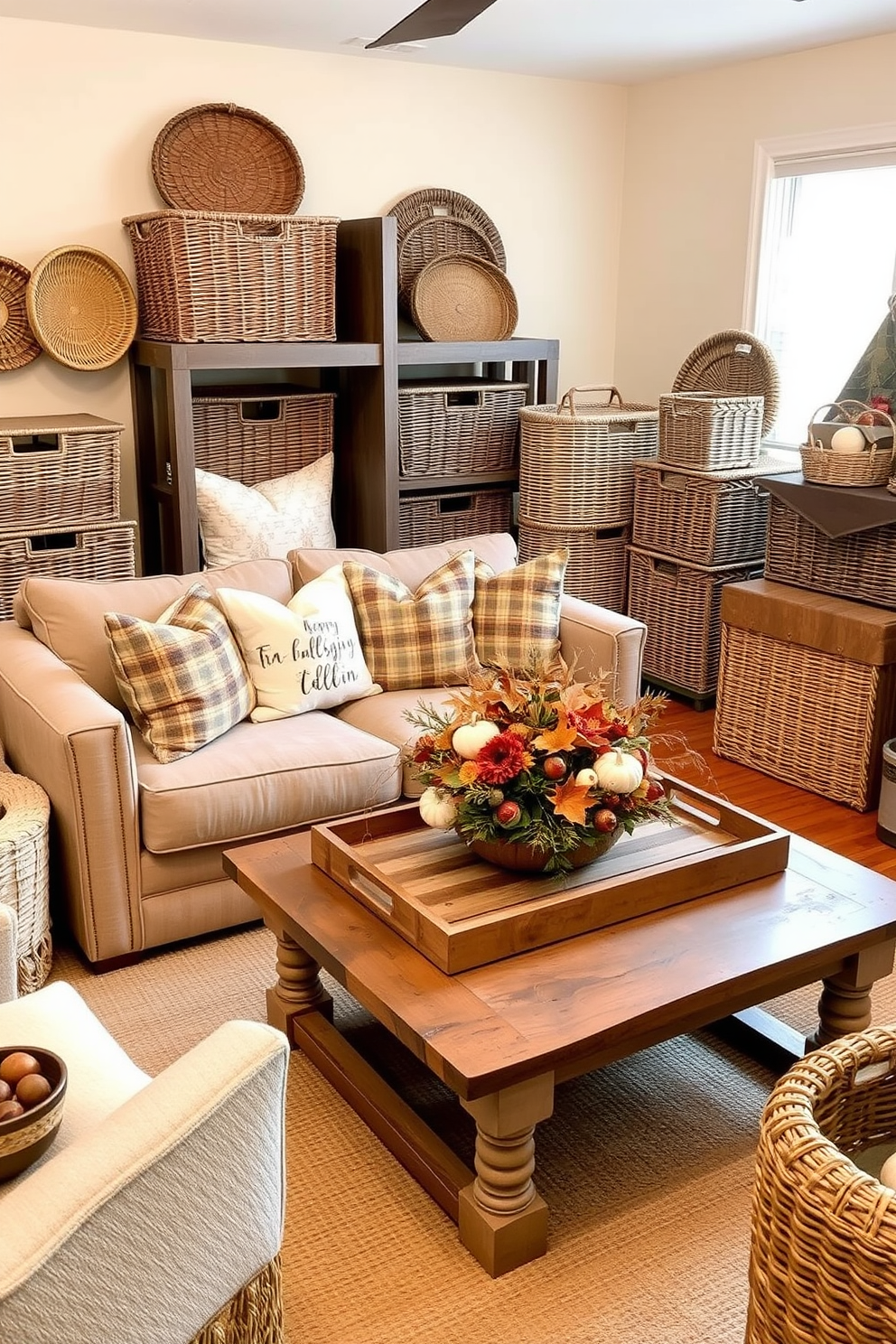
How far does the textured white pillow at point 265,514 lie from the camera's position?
3.99 meters

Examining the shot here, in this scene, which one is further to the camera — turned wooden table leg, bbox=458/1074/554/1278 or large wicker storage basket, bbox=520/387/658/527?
large wicker storage basket, bbox=520/387/658/527

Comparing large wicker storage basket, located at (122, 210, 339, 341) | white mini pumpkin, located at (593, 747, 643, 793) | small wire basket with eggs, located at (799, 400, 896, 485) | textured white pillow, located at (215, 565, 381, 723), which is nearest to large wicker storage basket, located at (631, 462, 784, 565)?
small wire basket with eggs, located at (799, 400, 896, 485)

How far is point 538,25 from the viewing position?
3863mm

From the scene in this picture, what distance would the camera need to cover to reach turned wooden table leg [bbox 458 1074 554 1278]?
1829 mm

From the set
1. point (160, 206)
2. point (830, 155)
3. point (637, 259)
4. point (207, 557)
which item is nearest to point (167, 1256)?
point (207, 557)

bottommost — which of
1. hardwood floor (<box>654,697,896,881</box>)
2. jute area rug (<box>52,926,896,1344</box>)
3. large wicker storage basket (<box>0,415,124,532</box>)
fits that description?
jute area rug (<box>52,926,896,1344</box>)

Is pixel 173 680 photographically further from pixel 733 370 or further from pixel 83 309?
pixel 733 370

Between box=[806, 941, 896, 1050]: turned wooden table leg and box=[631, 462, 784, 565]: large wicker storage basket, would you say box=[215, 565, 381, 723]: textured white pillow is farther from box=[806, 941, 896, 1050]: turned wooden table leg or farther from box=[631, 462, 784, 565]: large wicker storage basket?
box=[631, 462, 784, 565]: large wicker storage basket

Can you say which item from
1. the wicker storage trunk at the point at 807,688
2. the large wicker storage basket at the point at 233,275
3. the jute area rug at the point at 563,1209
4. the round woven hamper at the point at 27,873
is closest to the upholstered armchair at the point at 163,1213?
the jute area rug at the point at 563,1209

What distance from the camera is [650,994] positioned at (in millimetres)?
1916

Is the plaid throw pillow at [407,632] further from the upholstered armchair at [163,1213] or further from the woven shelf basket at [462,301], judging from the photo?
the upholstered armchair at [163,1213]

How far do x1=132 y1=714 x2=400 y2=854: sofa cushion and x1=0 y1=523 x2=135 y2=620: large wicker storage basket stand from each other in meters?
1.07

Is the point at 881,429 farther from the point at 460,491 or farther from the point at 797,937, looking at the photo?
the point at 797,937

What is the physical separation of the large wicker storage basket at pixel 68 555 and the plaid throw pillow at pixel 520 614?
126 cm
